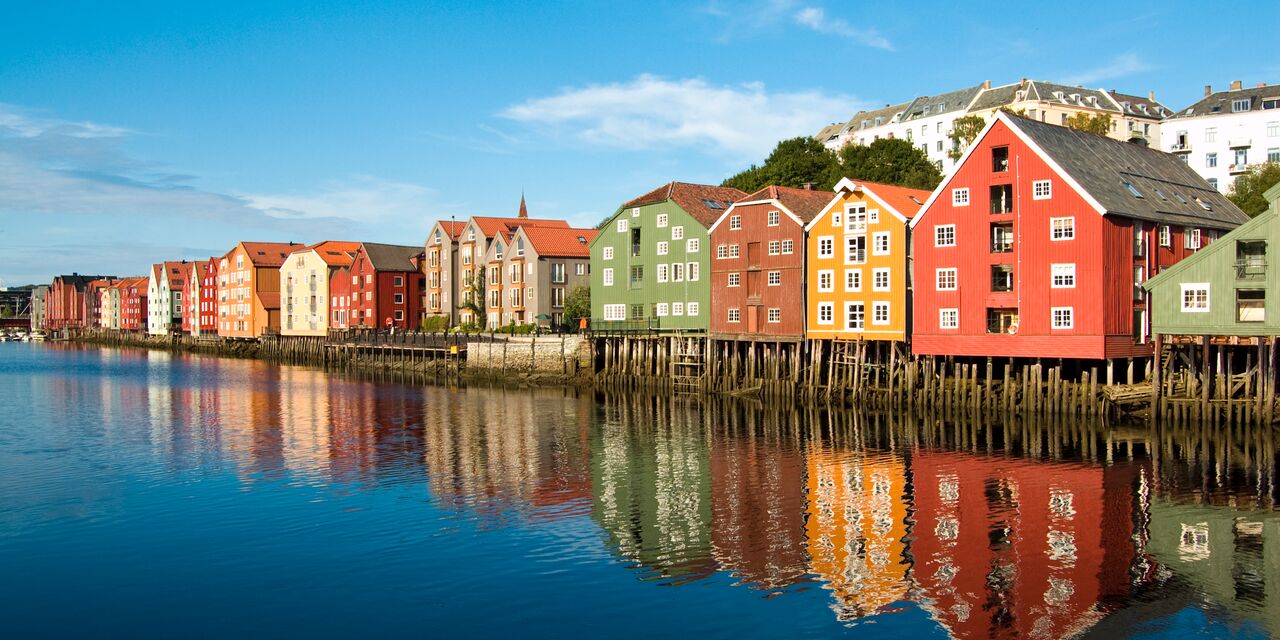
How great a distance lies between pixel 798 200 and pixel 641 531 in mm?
40079

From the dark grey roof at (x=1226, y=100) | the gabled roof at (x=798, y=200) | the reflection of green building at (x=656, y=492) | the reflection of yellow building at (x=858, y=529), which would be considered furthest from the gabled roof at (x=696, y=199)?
the dark grey roof at (x=1226, y=100)

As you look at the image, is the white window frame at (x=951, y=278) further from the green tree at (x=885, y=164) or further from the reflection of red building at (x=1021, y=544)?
the green tree at (x=885, y=164)

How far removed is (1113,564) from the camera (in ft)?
69.2

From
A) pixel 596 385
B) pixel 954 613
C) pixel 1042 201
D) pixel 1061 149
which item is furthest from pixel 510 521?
pixel 596 385

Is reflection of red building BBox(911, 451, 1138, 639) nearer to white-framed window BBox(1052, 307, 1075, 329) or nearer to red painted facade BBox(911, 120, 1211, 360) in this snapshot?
white-framed window BBox(1052, 307, 1075, 329)

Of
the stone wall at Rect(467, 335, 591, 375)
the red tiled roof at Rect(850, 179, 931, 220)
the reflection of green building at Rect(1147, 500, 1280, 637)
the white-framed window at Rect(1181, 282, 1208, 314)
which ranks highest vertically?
the red tiled roof at Rect(850, 179, 931, 220)

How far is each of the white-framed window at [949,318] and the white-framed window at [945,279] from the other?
1.09 metres

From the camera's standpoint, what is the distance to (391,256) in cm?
10900

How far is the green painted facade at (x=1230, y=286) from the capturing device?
3997 centimetres

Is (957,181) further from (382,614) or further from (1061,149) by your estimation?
(382,614)

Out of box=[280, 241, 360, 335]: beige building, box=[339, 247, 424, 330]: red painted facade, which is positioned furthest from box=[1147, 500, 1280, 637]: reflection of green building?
box=[280, 241, 360, 335]: beige building

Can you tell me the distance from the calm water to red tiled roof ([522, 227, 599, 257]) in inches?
1642

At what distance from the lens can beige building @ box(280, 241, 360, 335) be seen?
380 ft

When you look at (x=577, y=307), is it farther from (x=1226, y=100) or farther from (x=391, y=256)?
(x=1226, y=100)
